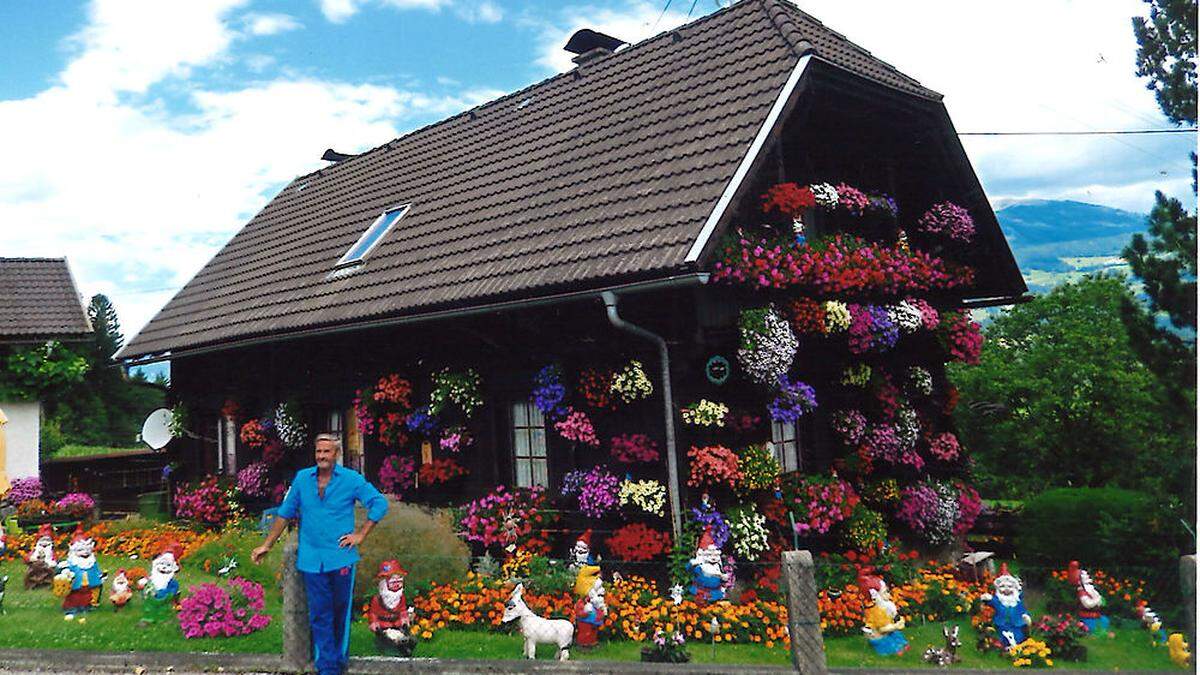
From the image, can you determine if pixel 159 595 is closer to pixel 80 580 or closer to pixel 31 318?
pixel 80 580

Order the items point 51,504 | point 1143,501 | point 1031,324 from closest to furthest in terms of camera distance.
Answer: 1. point 1143,501
2. point 51,504
3. point 1031,324

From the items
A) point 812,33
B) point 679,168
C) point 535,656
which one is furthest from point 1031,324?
point 535,656

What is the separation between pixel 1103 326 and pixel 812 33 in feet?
40.1

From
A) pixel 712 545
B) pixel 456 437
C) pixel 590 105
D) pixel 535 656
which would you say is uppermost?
pixel 590 105

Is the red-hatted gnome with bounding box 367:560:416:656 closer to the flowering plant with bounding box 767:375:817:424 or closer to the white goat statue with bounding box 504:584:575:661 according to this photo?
the white goat statue with bounding box 504:584:575:661

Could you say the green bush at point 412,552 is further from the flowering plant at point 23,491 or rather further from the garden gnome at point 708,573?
the flowering plant at point 23,491

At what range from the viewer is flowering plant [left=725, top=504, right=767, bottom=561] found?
8.63 meters

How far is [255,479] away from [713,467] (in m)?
7.62

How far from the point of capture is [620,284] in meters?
8.49

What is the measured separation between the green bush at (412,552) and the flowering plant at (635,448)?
1.78 meters

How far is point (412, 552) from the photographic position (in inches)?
318

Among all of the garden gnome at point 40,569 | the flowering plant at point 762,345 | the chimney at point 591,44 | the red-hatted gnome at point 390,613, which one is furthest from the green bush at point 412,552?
the chimney at point 591,44

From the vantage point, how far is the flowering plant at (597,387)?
9.10 metres

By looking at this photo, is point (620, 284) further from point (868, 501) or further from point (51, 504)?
point (51, 504)
